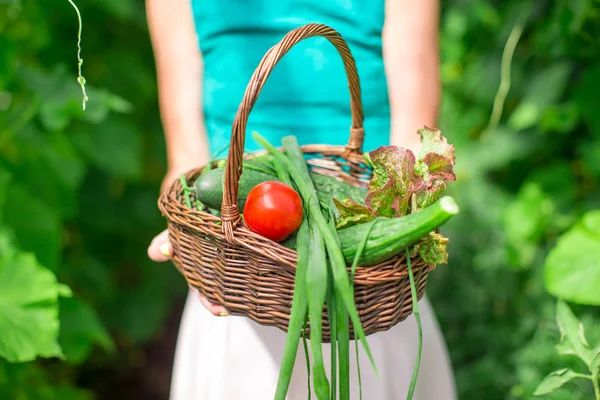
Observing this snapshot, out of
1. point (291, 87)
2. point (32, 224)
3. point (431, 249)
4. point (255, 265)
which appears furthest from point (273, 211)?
point (32, 224)

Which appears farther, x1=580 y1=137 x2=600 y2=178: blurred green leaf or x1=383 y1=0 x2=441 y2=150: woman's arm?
x1=580 y1=137 x2=600 y2=178: blurred green leaf

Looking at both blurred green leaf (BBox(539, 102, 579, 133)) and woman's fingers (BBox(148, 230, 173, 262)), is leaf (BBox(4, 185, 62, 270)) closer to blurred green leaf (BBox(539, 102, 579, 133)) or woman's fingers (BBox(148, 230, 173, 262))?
woman's fingers (BBox(148, 230, 173, 262))

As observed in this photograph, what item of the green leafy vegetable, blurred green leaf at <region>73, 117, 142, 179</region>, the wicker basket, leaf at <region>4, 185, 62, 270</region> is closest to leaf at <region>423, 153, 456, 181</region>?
the green leafy vegetable

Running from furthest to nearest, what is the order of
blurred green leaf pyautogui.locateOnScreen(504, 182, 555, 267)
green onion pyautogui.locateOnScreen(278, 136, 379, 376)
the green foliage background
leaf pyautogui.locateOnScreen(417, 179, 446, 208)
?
blurred green leaf pyautogui.locateOnScreen(504, 182, 555, 267)
the green foliage background
leaf pyautogui.locateOnScreen(417, 179, 446, 208)
green onion pyautogui.locateOnScreen(278, 136, 379, 376)

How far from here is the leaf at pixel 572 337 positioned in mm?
821

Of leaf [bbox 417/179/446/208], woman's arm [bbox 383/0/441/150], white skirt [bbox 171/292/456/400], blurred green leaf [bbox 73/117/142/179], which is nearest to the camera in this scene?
leaf [bbox 417/179/446/208]

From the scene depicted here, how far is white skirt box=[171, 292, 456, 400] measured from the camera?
0.92m

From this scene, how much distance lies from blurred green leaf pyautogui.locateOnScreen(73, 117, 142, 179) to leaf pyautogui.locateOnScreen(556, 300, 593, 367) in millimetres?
1201

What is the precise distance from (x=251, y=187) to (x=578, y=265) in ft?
1.77

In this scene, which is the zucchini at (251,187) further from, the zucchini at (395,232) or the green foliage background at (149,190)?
the green foliage background at (149,190)

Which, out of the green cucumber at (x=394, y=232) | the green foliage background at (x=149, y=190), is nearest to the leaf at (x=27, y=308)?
the green foliage background at (x=149, y=190)

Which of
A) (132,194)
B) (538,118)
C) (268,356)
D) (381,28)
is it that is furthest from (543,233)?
(132,194)

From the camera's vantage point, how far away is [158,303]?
1990 millimetres

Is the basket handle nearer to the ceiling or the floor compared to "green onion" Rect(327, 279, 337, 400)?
nearer to the ceiling
